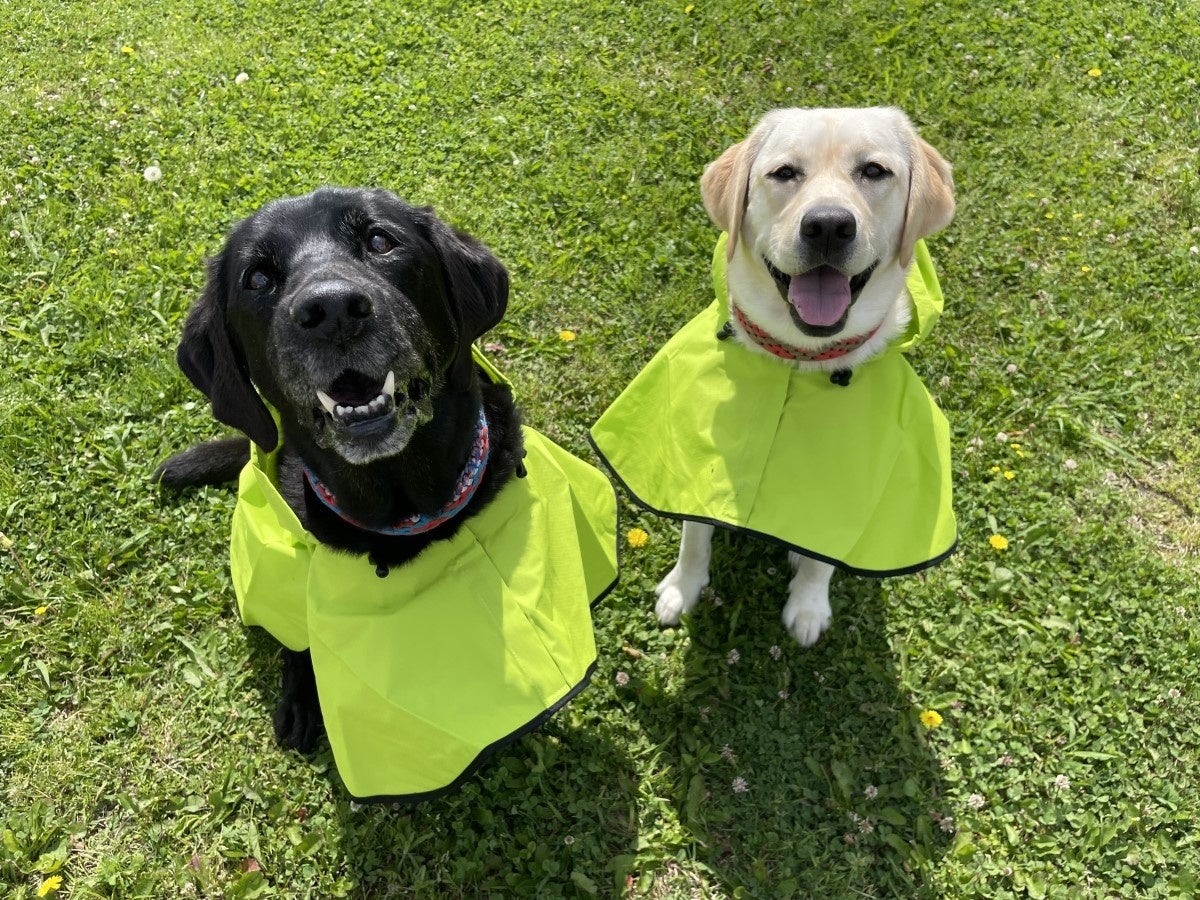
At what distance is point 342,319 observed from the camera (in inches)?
78.1

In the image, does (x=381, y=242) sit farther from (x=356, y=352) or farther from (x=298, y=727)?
(x=298, y=727)

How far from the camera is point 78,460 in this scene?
3.70m

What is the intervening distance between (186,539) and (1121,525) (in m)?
4.11

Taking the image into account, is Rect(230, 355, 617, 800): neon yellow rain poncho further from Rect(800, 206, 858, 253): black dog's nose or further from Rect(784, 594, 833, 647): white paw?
Rect(800, 206, 858, 253): black dog's nose

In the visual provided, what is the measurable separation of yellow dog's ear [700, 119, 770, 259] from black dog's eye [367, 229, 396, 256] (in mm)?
1223

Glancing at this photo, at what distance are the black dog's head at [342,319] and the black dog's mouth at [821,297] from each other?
96 centimetres

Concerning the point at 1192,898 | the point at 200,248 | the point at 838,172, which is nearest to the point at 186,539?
the point at 200,248

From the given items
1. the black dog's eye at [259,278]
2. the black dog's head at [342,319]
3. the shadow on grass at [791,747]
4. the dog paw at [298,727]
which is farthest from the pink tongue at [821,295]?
the dog paw at [298,727]

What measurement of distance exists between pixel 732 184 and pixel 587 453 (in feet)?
4.81

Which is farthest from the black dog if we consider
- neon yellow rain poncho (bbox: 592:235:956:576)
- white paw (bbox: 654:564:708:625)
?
white paw (bbox: 654:564:708:625)

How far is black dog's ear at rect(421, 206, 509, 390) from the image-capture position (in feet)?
7.89

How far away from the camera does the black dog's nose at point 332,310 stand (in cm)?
196

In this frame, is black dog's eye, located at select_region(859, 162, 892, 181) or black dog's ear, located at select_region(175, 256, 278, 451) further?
black dog's eye, located at select_region(859, 162, 892, 181)

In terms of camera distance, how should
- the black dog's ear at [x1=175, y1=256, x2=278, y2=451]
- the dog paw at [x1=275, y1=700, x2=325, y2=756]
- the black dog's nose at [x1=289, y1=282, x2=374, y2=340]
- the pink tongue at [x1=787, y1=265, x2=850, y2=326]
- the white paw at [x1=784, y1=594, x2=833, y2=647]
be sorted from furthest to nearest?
the white paw at [x1=784, y1=594, x2=833, y2=647] < the dog paw at [x1=275, y1=700, x2=325, y2=756] < the pink tongue at [x1=787, y1=265, x2=850, y2=326] < the black dog's ear at [x1=175, y1=256, x2=278, y2=451] < the black dog's nose at [x1=289, y1=282, x2=374, y2=340]
